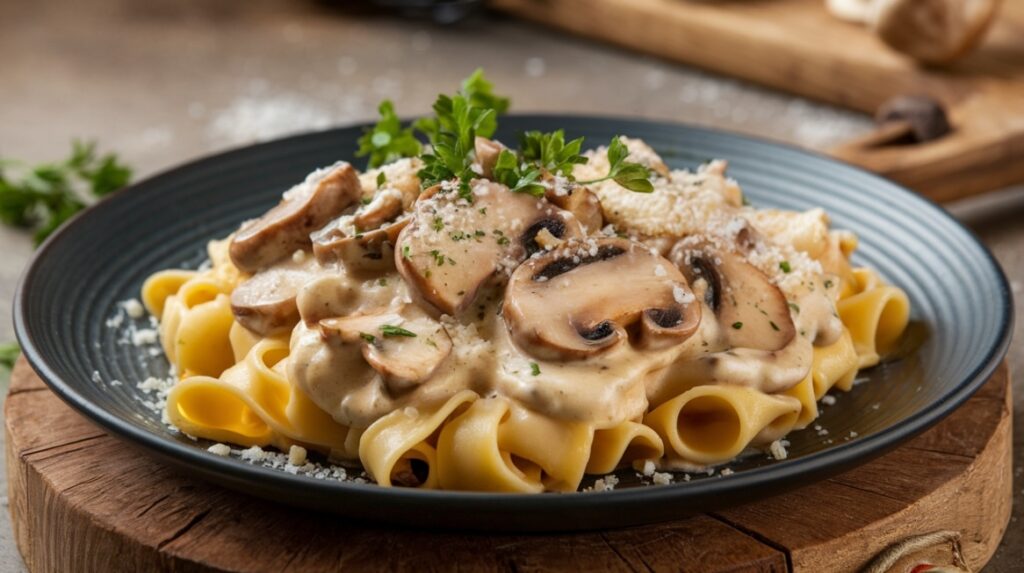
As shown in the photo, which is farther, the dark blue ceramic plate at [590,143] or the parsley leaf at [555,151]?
the parsley leaf at [555,151]

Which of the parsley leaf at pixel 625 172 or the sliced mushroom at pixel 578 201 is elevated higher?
the parsley leaf at pixel 625 172

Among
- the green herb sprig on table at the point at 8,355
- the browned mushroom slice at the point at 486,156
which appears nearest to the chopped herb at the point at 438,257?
the browned mushroom slice at the point at 486,156

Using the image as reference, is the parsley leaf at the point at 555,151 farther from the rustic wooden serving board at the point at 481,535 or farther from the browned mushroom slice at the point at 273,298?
the rustic wooden serving board at the point at 481,535

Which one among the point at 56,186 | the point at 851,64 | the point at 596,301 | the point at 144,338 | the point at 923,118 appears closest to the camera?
the point at 596,301

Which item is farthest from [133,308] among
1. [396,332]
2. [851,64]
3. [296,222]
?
[851,64]

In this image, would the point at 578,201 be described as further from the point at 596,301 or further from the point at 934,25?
the point at 934,25

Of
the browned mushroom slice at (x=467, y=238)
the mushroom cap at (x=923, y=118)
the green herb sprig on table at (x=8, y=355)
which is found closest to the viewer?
the browned mushroom slice at (x=467, y=238)

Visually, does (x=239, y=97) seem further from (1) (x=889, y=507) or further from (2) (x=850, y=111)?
(1) (x=889, y=507)
